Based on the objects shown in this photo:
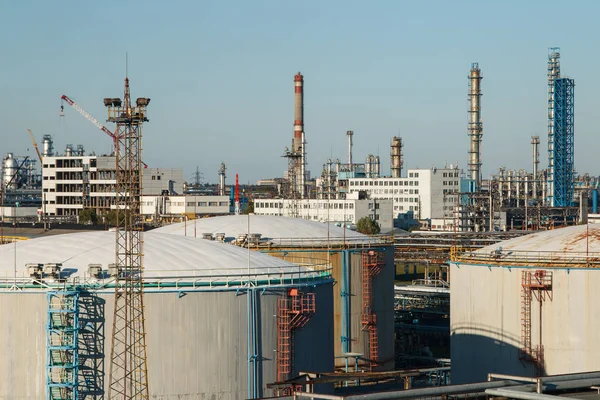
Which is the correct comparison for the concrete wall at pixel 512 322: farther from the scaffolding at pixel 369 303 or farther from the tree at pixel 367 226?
the tree at pixel 367 226

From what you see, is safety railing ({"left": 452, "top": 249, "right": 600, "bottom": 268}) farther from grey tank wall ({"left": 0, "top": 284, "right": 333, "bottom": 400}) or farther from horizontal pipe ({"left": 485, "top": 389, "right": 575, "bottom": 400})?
grey tank wall ({"left": 0, "top": 284, "right": 333, "bottom": 400})

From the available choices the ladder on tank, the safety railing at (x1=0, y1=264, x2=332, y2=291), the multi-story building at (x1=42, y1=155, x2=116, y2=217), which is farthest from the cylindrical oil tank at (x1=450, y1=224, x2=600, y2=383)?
the multi-story building at (x1=42, y1=155, x2=116, y2=217)

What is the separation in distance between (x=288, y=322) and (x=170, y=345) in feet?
11.8

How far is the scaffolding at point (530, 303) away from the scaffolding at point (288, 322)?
901 centimetres

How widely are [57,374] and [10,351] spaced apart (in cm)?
155

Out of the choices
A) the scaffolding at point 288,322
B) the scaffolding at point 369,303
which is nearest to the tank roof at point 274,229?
the scaffolding at point 369,303

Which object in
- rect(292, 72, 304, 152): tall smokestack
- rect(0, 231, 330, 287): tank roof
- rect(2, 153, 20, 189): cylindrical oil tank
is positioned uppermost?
Result: rect(292, 72, 304, 152): tall smokestack

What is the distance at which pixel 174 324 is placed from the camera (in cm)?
2916

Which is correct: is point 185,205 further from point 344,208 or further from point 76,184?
point 76,184

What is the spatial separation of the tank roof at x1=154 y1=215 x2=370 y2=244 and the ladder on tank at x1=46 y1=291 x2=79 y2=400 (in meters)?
17.5

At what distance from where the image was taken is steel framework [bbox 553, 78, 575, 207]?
124188 mm

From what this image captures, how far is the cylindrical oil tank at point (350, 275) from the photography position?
1746 inches

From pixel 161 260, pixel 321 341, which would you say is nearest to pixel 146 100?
pixel 161 260

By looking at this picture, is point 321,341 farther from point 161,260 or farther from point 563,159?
point 563,159
